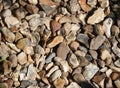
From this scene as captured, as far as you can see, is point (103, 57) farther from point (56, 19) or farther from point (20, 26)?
point (20, 26)

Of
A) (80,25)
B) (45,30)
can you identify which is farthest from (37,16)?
(80,25)

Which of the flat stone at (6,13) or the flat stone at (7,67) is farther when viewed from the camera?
the flat stone at (6,13)

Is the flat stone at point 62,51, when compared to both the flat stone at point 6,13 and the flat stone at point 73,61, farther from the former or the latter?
the flat stone at point 6,13

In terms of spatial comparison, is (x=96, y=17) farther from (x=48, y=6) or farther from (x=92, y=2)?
(x=48, y=6)

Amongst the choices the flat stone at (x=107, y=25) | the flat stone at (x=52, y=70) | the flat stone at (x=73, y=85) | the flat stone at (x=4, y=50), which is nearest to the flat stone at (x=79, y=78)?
the flat stone at (x=73, y=85)

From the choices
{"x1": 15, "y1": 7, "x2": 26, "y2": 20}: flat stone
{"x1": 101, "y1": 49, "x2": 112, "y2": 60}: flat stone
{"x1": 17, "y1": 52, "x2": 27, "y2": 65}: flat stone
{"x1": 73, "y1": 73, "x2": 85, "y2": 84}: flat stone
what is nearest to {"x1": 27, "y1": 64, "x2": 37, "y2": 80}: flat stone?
{"x1": 17, "y1": 52, "x2": 27, "y2": 65}: flat stone

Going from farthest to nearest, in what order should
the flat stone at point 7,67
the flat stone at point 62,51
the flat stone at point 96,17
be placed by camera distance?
the flat stone at point 96,17
the flat stone at point 62,51
the flat stone at point 7,67

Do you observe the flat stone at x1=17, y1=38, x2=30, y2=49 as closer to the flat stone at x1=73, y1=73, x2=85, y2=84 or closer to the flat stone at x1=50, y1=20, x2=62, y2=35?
the flat stone at x1=50, y1=20, x2=62, y2=35
